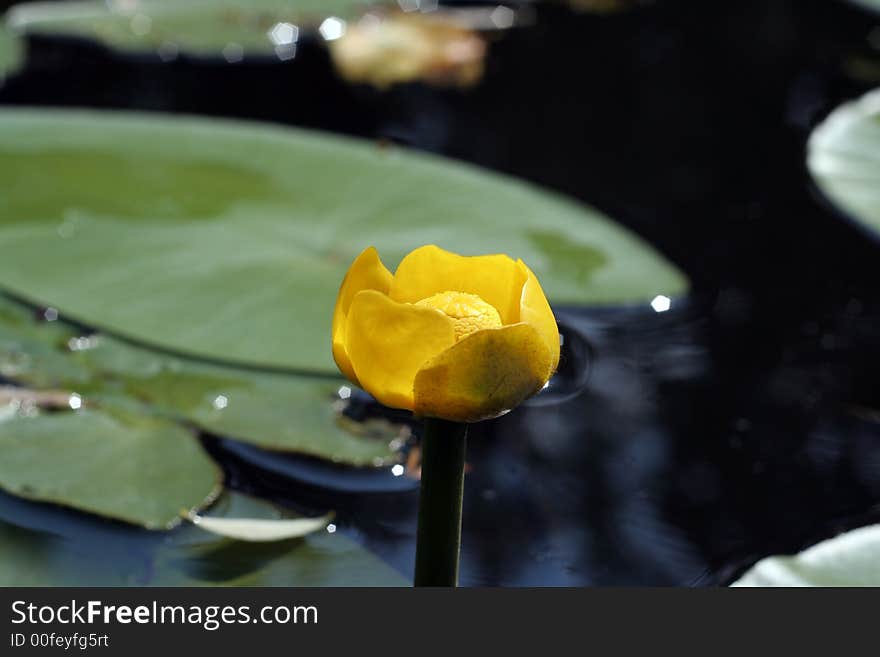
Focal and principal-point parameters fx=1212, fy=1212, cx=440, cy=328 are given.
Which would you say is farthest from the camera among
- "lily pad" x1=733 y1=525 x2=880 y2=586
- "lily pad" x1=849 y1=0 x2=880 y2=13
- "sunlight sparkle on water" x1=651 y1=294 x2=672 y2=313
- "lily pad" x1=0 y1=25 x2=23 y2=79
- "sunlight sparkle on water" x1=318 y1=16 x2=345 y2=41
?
"lily pad" x1=849 y1=0 x2=880 y2=13

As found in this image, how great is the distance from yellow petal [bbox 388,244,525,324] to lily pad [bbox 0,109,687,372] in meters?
0.57

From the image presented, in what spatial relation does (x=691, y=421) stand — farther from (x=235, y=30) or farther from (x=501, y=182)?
(x=235, y=30)

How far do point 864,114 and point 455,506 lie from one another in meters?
1.67

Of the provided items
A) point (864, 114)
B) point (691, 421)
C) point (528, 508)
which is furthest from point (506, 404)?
point (864, 114)

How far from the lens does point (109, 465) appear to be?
125cm

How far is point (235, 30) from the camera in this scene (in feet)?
8.89

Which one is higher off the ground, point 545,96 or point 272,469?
point 545,96

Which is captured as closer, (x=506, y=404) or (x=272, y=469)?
(x=506, y=404)

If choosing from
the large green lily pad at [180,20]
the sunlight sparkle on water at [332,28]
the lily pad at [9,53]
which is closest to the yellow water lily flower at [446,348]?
the lily pad at [9,53]

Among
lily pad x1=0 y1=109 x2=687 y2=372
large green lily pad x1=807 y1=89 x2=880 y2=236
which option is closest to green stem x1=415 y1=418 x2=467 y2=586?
lily pad x1=0 y1=109 x2=687 y2=372

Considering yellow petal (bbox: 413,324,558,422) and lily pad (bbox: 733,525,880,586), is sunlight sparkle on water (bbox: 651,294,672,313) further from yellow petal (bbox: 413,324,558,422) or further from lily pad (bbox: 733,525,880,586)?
yellow petal (bbox: 413,324,558,422)

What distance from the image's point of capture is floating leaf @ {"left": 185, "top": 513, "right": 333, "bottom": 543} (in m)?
1.20

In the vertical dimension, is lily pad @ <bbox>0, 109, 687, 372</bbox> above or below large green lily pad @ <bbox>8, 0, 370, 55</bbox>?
below

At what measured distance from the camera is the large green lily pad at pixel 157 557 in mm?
1144
